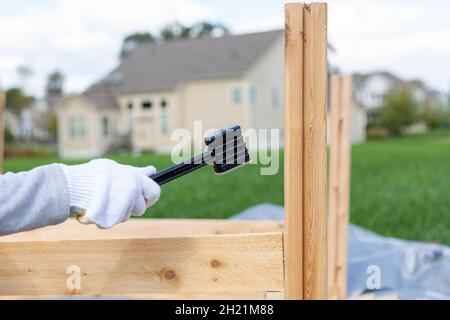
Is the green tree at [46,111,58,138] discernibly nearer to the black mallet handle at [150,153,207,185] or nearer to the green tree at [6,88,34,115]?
the green tree at [6,88,34,115]

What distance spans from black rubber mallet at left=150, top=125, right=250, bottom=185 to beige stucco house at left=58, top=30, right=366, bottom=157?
1563 cm

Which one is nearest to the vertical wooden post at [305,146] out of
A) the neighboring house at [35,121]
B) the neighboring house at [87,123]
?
the neighboring house at [87,123]

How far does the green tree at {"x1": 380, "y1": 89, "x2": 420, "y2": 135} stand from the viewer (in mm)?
37750

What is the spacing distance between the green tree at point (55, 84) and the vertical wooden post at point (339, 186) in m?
57.1

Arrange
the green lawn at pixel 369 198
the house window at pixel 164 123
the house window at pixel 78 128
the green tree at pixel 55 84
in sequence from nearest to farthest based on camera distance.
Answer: the green lawn at pixel 369 198
the house window at pixel 164 123
the house window at pixel 78 128
the green tree at pixel 55 84

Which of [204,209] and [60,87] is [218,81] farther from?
[60,87]

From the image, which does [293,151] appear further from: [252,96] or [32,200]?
[252,96]

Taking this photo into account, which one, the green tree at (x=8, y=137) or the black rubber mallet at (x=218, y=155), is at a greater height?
the black rubber mallet at (x=218, y=155)

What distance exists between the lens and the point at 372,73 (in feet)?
157

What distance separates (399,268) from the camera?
3.20 m

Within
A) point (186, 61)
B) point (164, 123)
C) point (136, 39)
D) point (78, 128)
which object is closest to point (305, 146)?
point (186, 61)

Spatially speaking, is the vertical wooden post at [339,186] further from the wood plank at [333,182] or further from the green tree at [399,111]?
the green tree at [399,111]

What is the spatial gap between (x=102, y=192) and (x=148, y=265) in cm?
32

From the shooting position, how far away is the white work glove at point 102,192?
3.39ft
